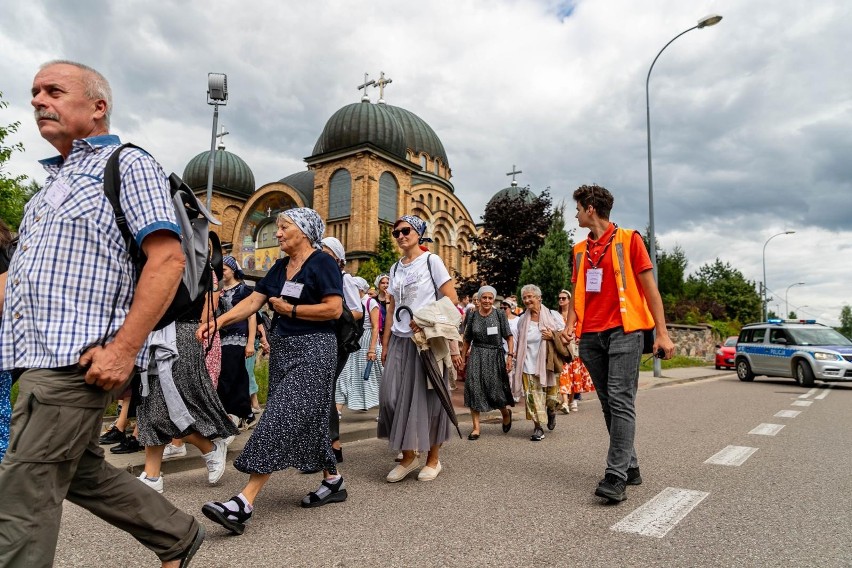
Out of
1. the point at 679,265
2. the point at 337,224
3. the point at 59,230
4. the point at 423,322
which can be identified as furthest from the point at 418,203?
the point at 59,230

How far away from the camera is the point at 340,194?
39.8 meters

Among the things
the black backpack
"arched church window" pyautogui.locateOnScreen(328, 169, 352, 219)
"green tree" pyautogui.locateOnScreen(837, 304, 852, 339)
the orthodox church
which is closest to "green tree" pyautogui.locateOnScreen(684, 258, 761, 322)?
the orthodox church

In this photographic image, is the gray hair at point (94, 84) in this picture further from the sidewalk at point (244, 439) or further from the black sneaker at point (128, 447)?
the black sneaker at point (128, 447)

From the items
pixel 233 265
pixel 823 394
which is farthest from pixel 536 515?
pixel 823 394

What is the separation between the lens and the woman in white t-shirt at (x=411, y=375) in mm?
5000

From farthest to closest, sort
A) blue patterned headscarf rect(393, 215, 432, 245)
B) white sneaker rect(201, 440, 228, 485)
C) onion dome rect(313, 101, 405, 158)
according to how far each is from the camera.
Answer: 1. onion dome rect(313, 101, 405, 158)
2. blue patterned headscarf rect(393, 215, 432, 245)
3. white sneaker rect(201, 440, 228, 485)

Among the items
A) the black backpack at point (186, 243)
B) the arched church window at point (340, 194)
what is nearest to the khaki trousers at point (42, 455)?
the black backpack at point (186, 243)

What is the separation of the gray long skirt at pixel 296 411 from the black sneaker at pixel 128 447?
268 centimetres

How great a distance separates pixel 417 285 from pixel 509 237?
825 inches

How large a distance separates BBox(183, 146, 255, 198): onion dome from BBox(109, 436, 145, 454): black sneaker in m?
46.5

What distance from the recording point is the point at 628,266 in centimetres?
465

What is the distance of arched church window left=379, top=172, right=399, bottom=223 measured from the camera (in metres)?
39.9

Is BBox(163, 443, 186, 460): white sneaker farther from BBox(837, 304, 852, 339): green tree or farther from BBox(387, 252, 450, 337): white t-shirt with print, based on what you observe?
BBox(837, 304, 852, 339): green tree

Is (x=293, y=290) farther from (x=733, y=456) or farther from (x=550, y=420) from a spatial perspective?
(x=550, y=420)
